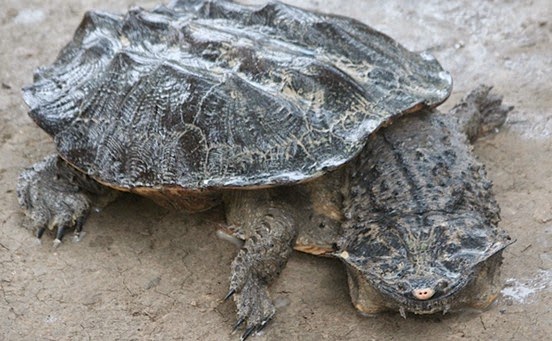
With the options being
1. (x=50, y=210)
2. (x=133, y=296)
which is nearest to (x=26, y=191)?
(x=50, y=210)

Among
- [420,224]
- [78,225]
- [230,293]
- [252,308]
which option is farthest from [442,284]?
[78,225]

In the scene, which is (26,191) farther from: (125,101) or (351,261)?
(351,261)

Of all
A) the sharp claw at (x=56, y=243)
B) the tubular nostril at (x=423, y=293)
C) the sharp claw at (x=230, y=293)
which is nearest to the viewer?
the tubular nostril at (x=423, y=293)

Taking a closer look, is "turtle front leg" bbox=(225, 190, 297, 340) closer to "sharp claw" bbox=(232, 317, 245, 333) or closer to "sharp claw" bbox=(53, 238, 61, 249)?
"sharp claw" bbox=(232, 317, 245, 333)

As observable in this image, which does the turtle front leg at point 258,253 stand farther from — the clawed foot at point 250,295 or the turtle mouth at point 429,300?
the turtle mouth at point 429,300

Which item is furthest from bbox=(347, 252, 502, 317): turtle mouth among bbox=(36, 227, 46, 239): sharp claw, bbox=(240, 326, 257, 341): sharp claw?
bbox=(36, 227, 46, 239): sharp claw

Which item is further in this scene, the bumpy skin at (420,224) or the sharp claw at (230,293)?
the sharp claw at (230,293)

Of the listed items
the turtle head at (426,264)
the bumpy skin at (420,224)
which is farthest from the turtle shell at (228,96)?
the turtle head at (426,264)
